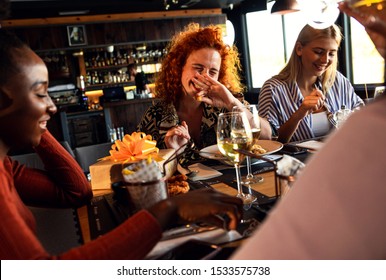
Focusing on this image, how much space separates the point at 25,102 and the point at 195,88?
51.5 inches

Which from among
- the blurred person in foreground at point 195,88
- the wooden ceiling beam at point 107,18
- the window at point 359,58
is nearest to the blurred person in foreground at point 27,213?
the blurred person in foreground at point 195,88

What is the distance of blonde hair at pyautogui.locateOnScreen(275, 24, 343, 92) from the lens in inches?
88.0

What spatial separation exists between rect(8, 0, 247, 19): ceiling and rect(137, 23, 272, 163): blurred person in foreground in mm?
3784

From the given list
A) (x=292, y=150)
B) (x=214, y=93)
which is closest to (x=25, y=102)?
(x=292, y=150)

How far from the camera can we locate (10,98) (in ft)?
2.40

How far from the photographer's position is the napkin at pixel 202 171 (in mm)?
1257

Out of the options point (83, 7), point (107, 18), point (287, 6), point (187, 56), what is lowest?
point (187, 56)

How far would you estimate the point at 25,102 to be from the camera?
74cm

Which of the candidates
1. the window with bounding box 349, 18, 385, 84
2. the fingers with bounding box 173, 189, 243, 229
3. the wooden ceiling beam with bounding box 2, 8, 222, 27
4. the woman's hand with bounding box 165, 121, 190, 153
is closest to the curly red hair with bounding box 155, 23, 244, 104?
the woman's hand with bounding box 165, 121, 190, 153

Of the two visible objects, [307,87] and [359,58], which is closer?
[307,87]

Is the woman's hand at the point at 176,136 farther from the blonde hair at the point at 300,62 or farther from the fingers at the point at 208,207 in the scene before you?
the blonde hair at the point at 300,62

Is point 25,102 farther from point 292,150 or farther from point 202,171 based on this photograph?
point 292,150

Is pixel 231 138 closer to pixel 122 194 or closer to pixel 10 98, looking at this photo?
pixel 122 194

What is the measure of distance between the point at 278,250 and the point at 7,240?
470mm
